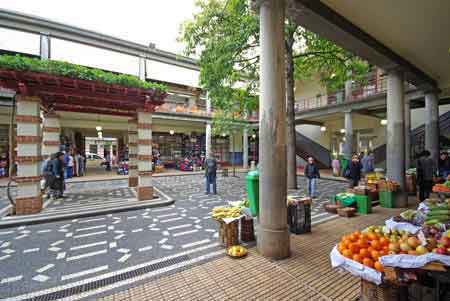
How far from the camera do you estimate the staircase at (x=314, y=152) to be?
19109 millimetres

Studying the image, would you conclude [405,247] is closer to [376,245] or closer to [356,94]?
[376,245]

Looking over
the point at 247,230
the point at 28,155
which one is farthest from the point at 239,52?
the point at 28,155

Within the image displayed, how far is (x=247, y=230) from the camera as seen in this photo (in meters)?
3.93

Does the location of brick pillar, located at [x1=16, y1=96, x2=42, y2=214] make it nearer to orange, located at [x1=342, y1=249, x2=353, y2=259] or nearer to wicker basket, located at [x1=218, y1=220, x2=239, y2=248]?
wicker basket, located at [x1=218, y1=220, x2=239, y2=248]

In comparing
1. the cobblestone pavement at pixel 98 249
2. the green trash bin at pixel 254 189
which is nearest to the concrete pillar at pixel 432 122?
the cobblestone pavement at pixel 98 249

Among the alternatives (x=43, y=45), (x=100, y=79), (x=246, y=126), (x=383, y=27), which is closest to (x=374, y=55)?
(x=383, y=27)

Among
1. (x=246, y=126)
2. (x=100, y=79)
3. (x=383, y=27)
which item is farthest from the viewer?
(x=246, y=126)

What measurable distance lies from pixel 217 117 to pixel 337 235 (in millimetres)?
12528

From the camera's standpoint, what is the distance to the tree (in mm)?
7730

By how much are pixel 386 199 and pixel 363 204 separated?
1.20m

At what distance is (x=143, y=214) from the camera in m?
5.88

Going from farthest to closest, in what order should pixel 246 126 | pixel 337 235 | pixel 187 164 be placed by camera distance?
pixel 187 164 → pixel 246 126 → pixel 337 235

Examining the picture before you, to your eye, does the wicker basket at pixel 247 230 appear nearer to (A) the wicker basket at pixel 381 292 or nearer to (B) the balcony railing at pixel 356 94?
(A) the wicker basket at pixel 381 292

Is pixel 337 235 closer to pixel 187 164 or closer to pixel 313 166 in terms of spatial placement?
pixel 313 166
